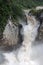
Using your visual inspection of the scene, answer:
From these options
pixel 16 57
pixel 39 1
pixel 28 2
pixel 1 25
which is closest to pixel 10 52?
pixel 16 57

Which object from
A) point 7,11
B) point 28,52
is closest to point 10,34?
point 7,11

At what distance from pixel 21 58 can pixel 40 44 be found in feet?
9.63

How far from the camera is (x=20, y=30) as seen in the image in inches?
700

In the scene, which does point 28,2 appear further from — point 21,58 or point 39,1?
point 21,58

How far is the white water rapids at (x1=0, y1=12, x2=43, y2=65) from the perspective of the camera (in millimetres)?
15414

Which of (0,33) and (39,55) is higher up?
(0,33)

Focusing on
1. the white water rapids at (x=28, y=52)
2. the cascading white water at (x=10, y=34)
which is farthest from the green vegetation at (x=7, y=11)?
the white water rapids at (x=28, y=52)

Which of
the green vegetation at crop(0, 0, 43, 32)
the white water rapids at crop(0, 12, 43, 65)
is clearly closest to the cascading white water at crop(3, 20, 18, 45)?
the green vegetation at crop(0, 0, 43, 32)

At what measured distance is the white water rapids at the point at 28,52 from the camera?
15414mm

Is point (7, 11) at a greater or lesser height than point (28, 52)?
greater

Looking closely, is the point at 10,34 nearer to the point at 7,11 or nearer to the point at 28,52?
the point at 7,11

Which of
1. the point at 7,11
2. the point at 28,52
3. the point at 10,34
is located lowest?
the point at 28,52

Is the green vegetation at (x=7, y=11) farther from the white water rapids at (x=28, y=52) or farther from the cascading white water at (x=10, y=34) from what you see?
the white water rapids at (x=28, y=52)

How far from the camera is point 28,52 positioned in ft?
54.8
